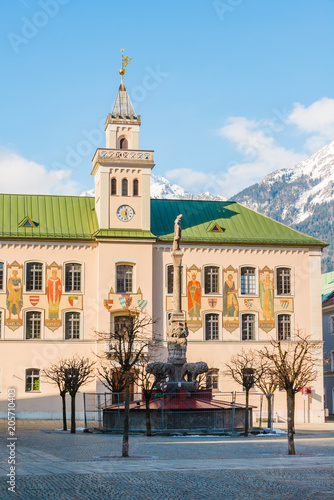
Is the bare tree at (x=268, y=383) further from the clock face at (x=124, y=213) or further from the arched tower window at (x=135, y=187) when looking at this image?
the arched tower window at (x=135, y=187)

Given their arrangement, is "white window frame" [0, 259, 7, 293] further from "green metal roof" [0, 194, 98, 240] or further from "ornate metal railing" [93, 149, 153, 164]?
"ornate metal railing" [93, 149, 153, 164]

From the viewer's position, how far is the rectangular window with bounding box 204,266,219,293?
60.6 m

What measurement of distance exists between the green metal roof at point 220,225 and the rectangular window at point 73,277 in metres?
6.48

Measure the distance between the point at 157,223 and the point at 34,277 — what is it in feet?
34.0

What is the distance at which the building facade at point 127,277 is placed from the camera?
190ft

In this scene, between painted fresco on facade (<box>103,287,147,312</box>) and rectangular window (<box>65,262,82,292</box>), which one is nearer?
painted fresco on facade (<box>103,287,147,312</box>)

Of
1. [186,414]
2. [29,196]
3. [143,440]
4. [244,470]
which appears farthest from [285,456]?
[29,196]

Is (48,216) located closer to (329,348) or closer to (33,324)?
(33,324)

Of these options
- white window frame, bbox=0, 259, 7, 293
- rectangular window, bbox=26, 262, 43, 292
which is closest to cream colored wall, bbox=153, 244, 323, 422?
rectangular window, bbox=26, 262, 43, 292

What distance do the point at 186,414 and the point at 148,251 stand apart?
2342 cm

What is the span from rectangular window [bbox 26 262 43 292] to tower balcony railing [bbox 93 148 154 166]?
8965 millimetres

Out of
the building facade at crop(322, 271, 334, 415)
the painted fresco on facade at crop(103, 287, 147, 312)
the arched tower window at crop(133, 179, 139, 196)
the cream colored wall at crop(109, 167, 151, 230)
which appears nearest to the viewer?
the painted fresco on facade at crop(103, 287, 147, 312)

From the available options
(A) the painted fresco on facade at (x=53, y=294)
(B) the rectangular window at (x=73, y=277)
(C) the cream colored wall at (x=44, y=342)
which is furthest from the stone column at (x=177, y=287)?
(A) the painted fresco on facade at (x=53, y=294)

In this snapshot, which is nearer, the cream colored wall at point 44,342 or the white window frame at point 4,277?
the cream colored wall at point 44,342
